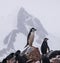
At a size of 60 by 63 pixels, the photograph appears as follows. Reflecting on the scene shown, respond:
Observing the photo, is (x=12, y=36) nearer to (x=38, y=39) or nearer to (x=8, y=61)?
(x=38, y=39)

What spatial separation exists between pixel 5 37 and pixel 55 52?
167m

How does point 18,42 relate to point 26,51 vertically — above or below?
above

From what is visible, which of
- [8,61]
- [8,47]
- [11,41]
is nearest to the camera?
[8,61]

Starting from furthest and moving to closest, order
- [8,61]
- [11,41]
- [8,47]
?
[11,41] → [8,47] → [8,61]

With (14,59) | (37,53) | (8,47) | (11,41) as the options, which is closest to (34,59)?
(37,53)

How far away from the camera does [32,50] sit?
2111 centimetres

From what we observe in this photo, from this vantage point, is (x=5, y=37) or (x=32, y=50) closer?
(x=32, y=50)

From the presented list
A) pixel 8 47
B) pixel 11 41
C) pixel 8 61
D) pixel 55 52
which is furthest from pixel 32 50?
pixel 11 41

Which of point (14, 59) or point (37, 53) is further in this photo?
point (37, 53)

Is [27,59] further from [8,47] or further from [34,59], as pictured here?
[8,47]

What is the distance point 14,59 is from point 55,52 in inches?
105

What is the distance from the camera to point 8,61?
60.5 ft

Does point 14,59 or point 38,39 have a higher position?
point 38,39

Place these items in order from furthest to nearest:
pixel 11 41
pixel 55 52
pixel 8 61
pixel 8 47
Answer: pixel 11 41 → pixel 8 47 → pixel 55 52 → pixel 8 61
